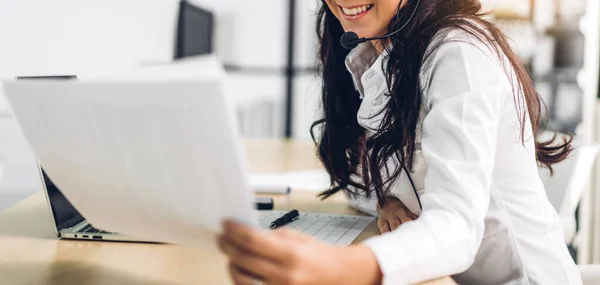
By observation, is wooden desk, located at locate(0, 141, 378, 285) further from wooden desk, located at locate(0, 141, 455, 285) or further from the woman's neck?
the woman's neck

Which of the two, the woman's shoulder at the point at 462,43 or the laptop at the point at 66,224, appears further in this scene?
the laptop at the point at 66,224

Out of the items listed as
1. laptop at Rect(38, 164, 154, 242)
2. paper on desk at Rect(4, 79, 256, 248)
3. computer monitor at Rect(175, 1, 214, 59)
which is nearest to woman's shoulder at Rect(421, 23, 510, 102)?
paper on desk at Rect(4, 79, 256, 248)

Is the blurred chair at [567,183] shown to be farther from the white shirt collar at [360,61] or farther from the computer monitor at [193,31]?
the computer monitor at [193,31]

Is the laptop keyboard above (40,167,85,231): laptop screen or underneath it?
underneath

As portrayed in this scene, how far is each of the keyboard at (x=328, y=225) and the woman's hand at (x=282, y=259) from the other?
315 millimetres

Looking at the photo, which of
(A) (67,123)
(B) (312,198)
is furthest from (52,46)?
(A) (67,123)

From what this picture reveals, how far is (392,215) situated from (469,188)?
0.99 ft

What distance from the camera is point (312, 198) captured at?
1245 mm

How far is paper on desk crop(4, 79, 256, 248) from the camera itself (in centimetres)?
51

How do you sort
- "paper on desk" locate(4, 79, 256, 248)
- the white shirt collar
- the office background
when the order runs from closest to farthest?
"paper on desk" locate(4, 79, 256, 248) → the white shirt collar → the office background

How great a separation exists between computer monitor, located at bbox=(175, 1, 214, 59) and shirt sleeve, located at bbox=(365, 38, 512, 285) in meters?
0.96

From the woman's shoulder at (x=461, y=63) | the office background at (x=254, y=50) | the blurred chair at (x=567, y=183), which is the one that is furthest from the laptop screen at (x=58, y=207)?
the blurred chair at (x=567, y=183)

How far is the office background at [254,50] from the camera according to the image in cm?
188

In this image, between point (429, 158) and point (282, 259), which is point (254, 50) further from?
point (282, 259)
